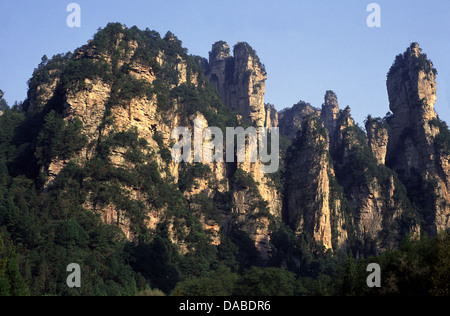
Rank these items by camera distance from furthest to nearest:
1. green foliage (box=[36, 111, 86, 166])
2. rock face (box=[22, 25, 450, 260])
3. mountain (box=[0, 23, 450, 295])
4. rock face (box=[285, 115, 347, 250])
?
rock face (box=[285, 115, 347, 250]), rock face (box=[22, 25, 450, 260]), green foliage (box=[36, 111, 86, 166]), mountain (box=[0, 23, 450, 295])

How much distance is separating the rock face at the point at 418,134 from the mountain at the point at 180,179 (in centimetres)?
21

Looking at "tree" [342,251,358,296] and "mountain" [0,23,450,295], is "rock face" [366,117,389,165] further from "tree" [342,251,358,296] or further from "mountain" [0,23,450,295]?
"tree" [342,251,358,296]

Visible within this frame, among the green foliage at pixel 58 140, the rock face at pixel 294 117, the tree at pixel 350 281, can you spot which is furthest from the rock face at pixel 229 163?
the tree at pixel 350 281

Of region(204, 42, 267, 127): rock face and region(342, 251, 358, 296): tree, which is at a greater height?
region(204, 42, 267, 127): rock face

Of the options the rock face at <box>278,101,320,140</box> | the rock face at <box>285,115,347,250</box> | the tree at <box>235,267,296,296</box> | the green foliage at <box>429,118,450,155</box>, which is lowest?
the tree at <box>235,267,296,296</box>

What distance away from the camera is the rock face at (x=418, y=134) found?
9588 cm

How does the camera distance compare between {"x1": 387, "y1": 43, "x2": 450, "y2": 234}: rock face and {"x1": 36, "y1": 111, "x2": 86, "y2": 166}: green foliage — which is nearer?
{"x1": 36, "y1": 111, "x2": 86, "y2": 166}: green foliage

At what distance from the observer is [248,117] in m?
112

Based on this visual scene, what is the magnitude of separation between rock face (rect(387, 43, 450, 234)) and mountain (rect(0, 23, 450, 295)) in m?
0.21

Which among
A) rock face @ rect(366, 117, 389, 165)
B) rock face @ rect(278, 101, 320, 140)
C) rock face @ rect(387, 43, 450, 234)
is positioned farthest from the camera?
rock face @ rect(278, 101, 320, 140)

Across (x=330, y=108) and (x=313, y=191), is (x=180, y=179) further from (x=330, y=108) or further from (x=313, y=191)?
(x=330, y=108)

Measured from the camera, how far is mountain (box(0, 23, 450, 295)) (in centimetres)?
6806

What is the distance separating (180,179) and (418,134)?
121 ft

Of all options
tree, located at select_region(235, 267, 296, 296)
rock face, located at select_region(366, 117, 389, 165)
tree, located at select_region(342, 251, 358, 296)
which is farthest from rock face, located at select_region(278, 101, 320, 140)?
tree, located at select_region(342, 251, 358, 296)
